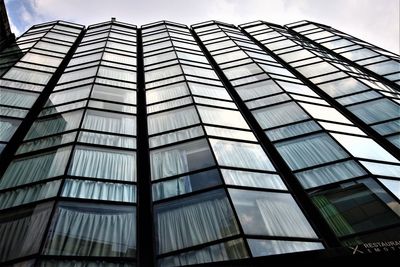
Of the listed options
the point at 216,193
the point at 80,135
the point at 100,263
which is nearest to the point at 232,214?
the point at 216,193

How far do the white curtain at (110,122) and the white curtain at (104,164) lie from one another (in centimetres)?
191

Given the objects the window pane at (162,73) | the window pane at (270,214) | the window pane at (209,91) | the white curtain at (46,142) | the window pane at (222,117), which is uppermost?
the window pane at (162,73)

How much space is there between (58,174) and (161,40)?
68.5 feet

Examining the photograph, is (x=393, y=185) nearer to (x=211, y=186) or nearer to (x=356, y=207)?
(x=356, y=207)

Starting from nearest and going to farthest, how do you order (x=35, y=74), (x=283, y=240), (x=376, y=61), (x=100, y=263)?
(x=100, y=263)
(x=283, y=240)
(x=35, y=74)
(x=376, y=61)

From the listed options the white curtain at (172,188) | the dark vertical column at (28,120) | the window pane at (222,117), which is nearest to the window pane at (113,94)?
the dark vertical column at (28,120)

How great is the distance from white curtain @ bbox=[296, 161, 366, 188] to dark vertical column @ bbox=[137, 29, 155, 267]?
18.9 feet

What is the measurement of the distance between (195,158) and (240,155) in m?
1.89

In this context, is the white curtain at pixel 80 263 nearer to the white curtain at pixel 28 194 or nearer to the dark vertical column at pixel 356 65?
the white curtain at pixel 28 194

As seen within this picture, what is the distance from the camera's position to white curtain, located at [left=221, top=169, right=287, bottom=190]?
40.2ft

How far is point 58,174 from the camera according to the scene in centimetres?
1230

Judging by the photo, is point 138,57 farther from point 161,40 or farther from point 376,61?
point 376,61

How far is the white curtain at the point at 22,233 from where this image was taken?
359 inches

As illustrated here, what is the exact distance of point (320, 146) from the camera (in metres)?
14.9
